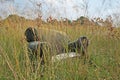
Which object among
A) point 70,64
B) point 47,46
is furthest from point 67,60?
point 47,46

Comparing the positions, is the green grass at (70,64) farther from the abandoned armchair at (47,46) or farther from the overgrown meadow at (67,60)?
the abandoned armchair at (47,46)

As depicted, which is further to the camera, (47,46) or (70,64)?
(47,46)

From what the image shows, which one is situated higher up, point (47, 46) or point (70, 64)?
point (47, 46)

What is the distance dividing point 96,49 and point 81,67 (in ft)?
4.15

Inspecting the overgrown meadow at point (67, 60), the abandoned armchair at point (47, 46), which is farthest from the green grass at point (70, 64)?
the abandoned armchair at point (47, 46)

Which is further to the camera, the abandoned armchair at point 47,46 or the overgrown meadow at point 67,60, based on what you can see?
the abandoned armchair at point 47,46

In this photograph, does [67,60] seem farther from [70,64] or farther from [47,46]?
[47,46]

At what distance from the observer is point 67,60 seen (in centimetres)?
279

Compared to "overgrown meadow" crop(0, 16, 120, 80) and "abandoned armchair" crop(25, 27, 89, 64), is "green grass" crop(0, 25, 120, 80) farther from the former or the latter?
"abandoned armchair" crop(25, 27, 89, 64)

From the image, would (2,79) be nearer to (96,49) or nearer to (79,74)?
(79,74)

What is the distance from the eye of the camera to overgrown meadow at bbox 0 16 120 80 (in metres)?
2.38

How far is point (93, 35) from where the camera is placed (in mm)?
3988

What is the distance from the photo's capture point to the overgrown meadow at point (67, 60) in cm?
238

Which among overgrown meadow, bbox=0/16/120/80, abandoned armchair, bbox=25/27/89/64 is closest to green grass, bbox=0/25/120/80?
overgrown meadow, bbox=0/16/120/80
